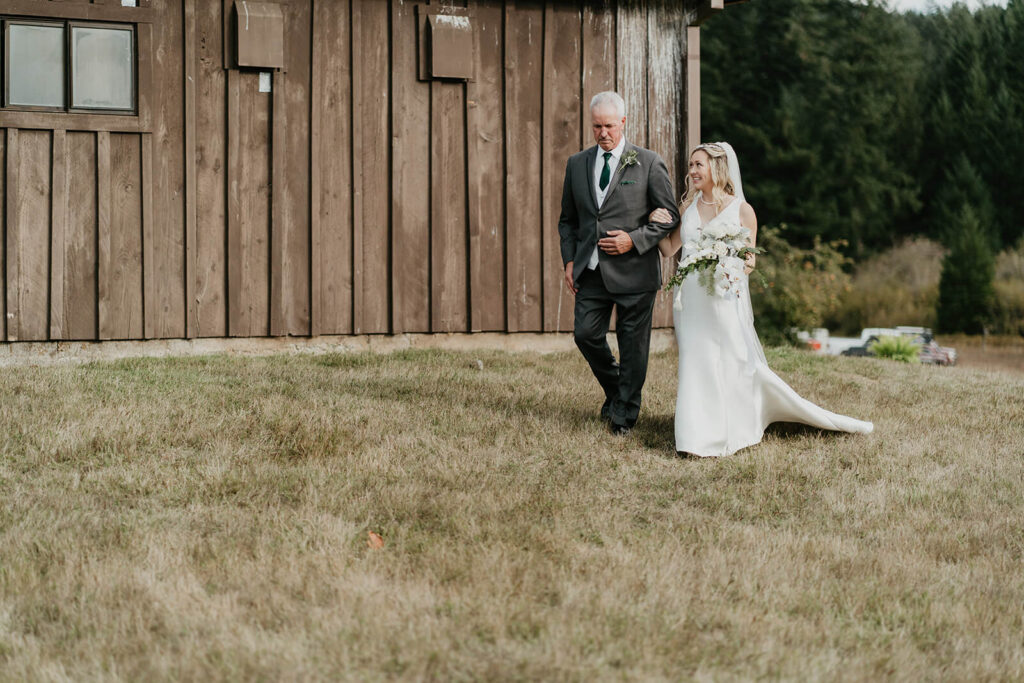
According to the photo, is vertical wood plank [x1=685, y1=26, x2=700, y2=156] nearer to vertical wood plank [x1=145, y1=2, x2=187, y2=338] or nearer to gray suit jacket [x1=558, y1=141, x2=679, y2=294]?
gray suit jacket [x1=558, y1=141, x2=679, y2=294]

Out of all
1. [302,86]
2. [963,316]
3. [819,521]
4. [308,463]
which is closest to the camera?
[819,521]

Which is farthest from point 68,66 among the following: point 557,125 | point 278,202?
point 557,125

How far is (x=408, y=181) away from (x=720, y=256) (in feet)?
14.3

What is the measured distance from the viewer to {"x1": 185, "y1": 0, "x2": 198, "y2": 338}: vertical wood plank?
29.9ft

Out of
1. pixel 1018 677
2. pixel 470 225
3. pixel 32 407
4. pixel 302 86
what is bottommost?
pixel 1018 677

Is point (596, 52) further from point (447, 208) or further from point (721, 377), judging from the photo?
point (721, 377)

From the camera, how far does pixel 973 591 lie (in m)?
3.95

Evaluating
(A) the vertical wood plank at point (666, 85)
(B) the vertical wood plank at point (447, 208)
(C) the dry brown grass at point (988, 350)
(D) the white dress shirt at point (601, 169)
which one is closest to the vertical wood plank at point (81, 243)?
(B) the vertical wood plank at point (447, 208)

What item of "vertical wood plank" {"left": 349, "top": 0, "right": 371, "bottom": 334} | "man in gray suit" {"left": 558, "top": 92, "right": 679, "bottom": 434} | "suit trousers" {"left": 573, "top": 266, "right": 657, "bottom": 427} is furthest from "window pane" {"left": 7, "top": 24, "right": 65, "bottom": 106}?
"suit trousers" {"left": 573, "top": 266, "right": 657, "bottom": 427}

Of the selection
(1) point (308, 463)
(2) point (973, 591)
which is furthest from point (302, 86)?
(2) point (973, 591)

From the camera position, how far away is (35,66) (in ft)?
28.8

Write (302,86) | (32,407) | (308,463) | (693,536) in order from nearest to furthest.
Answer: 1. (693,536)
2. (308,463)
3. (32,407)
4. (302,86)

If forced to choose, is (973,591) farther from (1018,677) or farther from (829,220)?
(829,220)

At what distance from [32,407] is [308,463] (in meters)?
2.19
